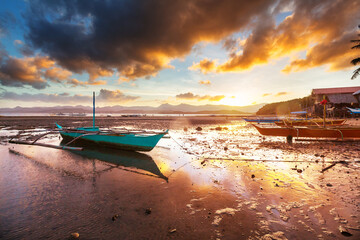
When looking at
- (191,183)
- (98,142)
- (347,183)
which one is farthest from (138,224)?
(98,142)

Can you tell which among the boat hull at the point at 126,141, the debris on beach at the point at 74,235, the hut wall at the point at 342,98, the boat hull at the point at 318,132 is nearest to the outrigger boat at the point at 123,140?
the boat hull at the point at 126,141

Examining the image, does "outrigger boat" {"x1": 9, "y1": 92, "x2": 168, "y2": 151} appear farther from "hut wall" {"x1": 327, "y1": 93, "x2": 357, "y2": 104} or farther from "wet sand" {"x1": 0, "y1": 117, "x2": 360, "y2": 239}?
"hut wall" {"x1": 327, "y1": 93, "x2": 357, "y2": 104}

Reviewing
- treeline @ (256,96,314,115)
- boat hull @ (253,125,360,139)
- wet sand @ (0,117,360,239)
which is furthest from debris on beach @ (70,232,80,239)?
treeline @ (256,96,314,115)

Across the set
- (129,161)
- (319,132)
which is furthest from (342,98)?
(129,161)

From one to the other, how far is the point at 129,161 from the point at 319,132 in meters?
17.6

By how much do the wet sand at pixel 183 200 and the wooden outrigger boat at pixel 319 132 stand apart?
7.73 meters

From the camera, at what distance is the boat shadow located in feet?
24.5

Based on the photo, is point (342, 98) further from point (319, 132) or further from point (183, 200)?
point (183, 200)

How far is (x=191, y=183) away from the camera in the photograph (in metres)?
5.93

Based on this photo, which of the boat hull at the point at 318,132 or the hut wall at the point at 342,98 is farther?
the hut wall at the point at 342,98

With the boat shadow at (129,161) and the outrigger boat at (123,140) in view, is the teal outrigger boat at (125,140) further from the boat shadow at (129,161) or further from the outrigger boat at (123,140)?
the boat shadow at (129,161)

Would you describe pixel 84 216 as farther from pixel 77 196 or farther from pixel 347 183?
pixel 347 183

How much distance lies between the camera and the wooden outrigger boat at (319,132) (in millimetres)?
13982

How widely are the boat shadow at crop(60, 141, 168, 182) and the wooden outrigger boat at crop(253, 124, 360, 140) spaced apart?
14138 mm
